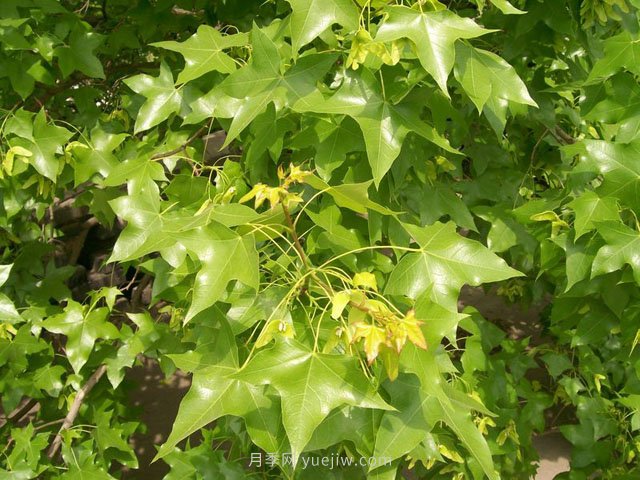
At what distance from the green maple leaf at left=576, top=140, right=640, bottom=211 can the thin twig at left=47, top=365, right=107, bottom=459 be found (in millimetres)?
1831

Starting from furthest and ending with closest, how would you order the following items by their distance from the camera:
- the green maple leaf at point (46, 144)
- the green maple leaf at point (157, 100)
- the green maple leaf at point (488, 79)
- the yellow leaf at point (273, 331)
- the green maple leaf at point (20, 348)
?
the green maple leaf at point (20, 348) → the green maple leaf at point (46, 144) → the green maple leaf at point (157, 100) → the green maple leaf at point (488, 79) → the yellow leaf at point (273, 331)

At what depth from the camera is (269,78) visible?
138 cm

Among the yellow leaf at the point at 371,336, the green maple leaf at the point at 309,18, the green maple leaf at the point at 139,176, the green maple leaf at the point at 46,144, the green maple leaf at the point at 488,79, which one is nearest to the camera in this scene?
the yellow leaf at the point at 371,336

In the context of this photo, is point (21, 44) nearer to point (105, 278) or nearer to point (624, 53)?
point (624, 53)

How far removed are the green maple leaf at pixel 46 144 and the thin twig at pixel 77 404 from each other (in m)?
0.82

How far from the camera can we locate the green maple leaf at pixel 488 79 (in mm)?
1337

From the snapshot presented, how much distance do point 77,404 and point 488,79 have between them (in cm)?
190

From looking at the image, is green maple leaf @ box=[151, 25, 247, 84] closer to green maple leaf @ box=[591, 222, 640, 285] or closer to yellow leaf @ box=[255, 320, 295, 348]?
yellow leaf @ box=[255, 320, 295, 348]

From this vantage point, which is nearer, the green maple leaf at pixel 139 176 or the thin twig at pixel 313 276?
the thin twig at pixel 313 276

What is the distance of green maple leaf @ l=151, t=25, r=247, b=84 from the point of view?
5.18ft

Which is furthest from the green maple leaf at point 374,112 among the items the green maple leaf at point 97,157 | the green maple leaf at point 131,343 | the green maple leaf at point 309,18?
the green maple leaf at point 131,343

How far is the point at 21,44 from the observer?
1942mm

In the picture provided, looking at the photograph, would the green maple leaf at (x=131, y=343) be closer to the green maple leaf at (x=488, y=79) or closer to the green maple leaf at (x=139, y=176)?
the green maple leaf at (x=139, y=176)

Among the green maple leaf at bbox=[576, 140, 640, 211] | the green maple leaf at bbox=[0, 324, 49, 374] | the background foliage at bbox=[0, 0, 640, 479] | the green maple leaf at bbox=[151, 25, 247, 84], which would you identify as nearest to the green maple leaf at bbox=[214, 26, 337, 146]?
the background foliage at bbox=[0, 0, 640, 479]
